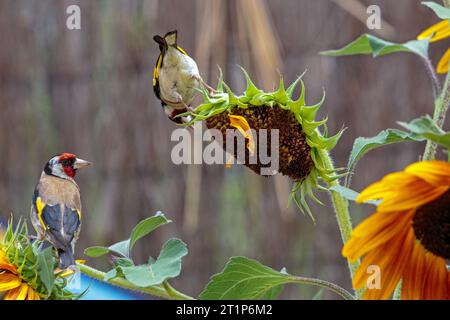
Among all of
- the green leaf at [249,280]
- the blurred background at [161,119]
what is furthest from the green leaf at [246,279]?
the blurred background at [161,119]

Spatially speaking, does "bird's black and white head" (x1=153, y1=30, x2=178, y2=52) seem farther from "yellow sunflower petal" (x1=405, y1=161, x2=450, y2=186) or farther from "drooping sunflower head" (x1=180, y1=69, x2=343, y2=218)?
"yellow sunflower petal" (x1=405, y1=161, x2=450, y2=186)

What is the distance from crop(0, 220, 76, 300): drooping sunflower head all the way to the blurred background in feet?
3.20

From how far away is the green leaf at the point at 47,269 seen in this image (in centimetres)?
34

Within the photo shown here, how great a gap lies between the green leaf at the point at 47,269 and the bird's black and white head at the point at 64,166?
0.04 m

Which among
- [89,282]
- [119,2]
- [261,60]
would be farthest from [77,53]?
[89,282]

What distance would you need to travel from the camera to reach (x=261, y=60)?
0.82 meters

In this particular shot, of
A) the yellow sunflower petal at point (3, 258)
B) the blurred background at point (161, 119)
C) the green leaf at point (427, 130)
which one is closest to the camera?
the green leaf at point (427, 130)

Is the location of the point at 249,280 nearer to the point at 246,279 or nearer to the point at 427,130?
the point at 246,279

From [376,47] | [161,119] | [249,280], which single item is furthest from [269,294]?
[161,119]

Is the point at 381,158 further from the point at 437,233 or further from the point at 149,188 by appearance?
the point at 437,233

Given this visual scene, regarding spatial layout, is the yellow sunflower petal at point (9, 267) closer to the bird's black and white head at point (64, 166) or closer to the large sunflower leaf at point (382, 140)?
the bird's black and white head at point (64, 166)

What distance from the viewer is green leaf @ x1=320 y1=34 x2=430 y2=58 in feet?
1.20

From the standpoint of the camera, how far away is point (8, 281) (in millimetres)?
355

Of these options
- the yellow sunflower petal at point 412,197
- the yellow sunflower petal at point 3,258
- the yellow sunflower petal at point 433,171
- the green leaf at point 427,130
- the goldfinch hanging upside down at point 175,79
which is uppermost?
the goldfinch hanging upside down at point 175,79
